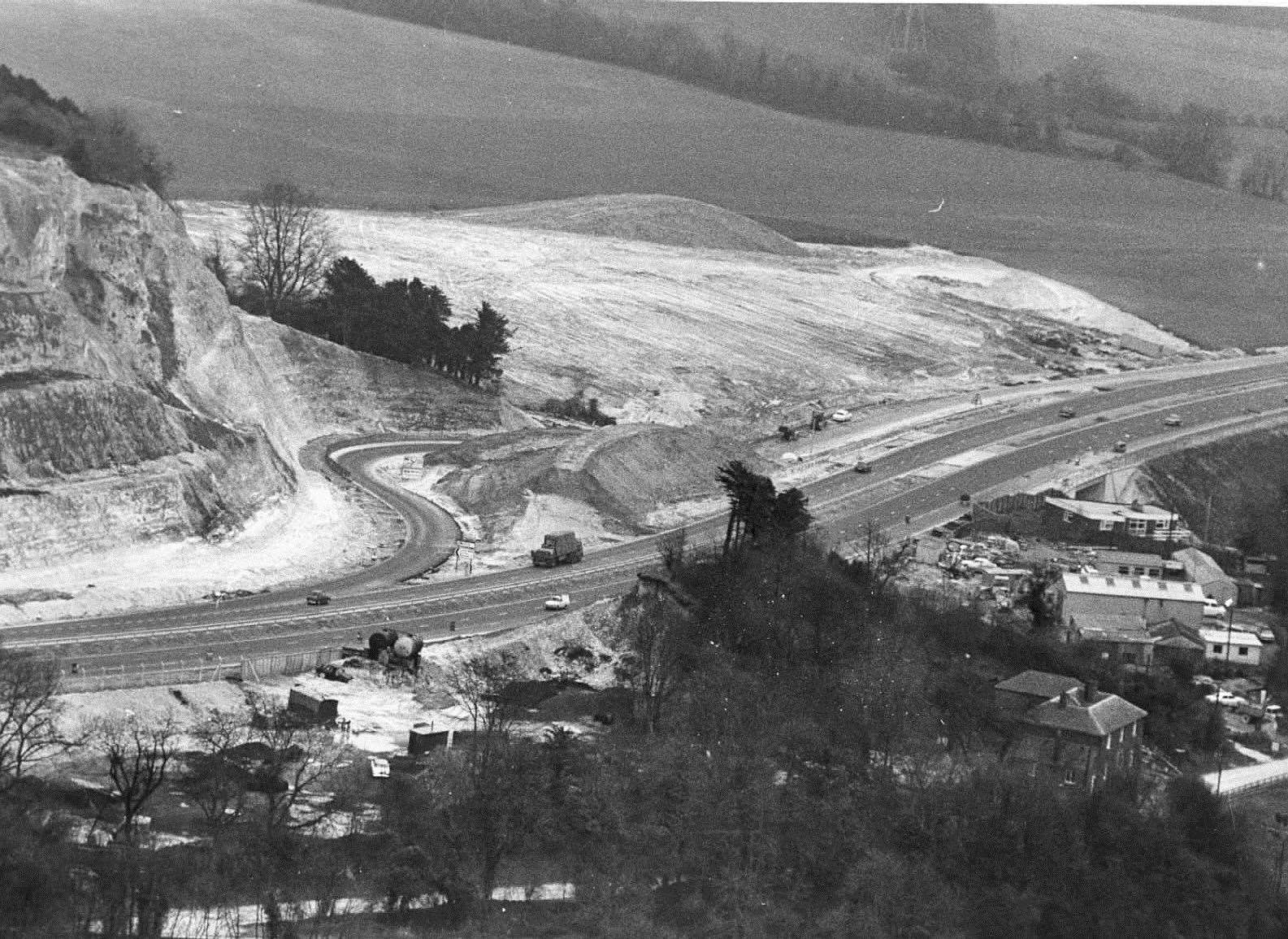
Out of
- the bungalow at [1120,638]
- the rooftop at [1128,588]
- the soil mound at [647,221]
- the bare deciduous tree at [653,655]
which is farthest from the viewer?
the soil mound at [647,221]

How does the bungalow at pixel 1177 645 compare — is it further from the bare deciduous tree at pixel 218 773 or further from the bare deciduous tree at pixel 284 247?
the bare deciduous tree at pixel 284 247

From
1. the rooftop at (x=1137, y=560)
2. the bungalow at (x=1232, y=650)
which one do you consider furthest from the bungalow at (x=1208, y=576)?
the bungalow at (x=1232, y=650)

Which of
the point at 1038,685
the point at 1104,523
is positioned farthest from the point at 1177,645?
the point at 1104,523

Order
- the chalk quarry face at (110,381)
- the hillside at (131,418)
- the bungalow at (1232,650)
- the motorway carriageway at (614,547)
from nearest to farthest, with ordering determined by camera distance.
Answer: the motorway carriageway at (614,547) → the hillside at (131,418) → the chalk quarry face at (110,381) → the bungalow at (1232,650)

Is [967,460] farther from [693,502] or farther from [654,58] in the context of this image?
[654,58]

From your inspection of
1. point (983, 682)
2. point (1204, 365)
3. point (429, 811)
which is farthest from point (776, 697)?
point (1204, 365)

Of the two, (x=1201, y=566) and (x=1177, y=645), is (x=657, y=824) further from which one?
(x=1201, y=566)

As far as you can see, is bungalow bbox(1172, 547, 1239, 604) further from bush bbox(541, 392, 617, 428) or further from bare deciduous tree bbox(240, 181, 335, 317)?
bare deciduous tree bbox(240, 181, 335, 317)
